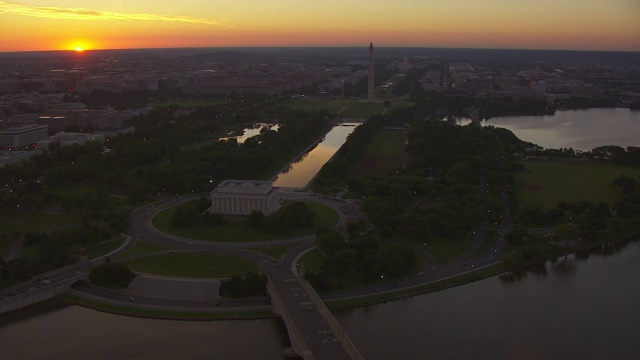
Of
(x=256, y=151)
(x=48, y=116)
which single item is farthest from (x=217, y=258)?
(x=48, y=116)

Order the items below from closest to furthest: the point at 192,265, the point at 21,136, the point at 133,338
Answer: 1. the point at 133,338
2. the point at 192,265
3. the point at 21,136

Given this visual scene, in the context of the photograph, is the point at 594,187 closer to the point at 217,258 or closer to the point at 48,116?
the point at 217,258

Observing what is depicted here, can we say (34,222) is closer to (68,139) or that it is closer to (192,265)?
(192,265)

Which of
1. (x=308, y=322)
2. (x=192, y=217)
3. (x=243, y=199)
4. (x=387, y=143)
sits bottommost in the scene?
(x=308, y=322)

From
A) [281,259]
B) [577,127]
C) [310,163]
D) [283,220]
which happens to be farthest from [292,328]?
[577,127]

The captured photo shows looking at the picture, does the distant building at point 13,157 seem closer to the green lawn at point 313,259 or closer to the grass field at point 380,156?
the grass field at point 380,156

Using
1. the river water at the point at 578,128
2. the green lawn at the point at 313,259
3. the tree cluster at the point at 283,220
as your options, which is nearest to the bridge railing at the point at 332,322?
the green lawn at the point at 313,259
